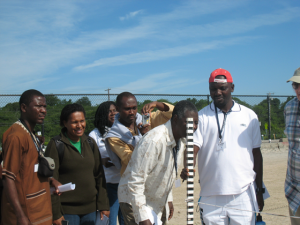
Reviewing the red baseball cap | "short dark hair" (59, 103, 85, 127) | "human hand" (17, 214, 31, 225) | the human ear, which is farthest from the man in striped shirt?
the human ear

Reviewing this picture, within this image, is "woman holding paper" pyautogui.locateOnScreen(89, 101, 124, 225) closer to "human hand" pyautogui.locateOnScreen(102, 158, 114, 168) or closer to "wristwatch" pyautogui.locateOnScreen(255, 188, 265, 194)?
"human hand" pyautogui.locateOnScreen(102, 158, 114, 168)

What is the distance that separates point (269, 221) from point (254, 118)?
2857 mm

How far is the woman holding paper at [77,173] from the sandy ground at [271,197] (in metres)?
2.27

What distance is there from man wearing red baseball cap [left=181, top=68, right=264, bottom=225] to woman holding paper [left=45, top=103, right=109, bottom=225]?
48.2 inches

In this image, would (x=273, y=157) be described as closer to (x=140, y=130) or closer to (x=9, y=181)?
(x=140, y=130)

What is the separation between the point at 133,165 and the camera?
2555 mm

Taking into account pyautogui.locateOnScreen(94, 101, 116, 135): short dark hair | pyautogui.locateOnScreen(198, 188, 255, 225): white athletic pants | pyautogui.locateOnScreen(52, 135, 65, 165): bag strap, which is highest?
pyautogui.locateOnScreen(94, 101, 116, 135): short dark hair

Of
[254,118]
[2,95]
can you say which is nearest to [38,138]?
[254,118]

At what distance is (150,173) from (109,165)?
1.39m

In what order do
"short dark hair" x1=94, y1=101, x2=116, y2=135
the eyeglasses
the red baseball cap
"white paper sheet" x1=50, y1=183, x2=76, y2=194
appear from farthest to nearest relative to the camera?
"short dark hair" x1=94, y1=101, x2=116, y2=135, the red baseball cap, the eyeglasses, "white paper sheet" x1=50, y1=183, x2=76, y2=194

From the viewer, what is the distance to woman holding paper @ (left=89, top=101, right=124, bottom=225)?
3.97 meters

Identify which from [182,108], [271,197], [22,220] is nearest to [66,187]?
[22,220]

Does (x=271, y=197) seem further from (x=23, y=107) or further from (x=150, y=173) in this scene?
(x=23, y=107)

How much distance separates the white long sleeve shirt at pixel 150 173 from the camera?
2.52 meters
